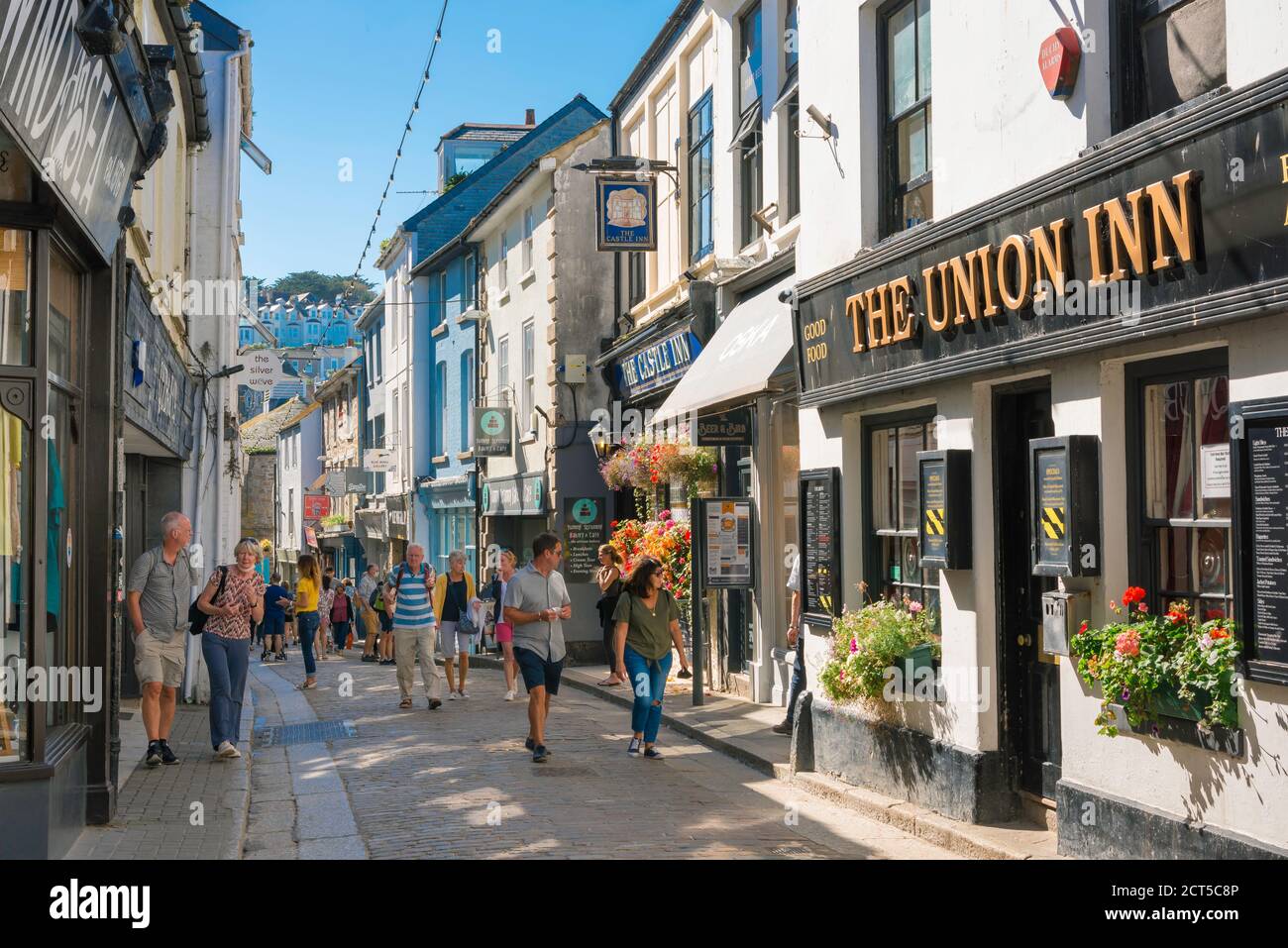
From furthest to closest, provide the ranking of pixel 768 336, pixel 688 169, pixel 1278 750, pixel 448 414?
1. pixel 448 414
2. pixel 688 169
3. pixel 768 336
4. pixel 1278 750

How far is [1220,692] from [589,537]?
645 inches

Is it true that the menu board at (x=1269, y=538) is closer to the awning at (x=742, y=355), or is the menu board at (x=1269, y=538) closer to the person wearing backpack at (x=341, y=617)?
the awning at (x=742, y=355)

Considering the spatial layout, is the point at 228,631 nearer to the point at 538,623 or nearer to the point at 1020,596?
the point at 538,623

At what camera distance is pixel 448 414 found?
32.2 m

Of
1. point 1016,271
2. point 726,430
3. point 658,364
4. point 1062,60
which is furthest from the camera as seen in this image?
point 658,364

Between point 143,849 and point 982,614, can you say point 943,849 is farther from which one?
point 143,849

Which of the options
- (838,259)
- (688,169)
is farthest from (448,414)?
(838,259)

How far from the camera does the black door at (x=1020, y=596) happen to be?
8.27 metres

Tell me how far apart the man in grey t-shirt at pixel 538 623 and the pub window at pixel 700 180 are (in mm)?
6529

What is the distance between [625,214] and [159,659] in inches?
374

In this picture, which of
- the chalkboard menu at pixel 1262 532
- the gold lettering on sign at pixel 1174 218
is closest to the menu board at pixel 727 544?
the gold lettering on sign at pixel 1174 218

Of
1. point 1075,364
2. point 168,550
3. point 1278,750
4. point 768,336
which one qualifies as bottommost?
point 1278,750

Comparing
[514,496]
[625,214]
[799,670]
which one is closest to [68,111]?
[799,670]

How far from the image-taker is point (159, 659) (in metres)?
10.6
